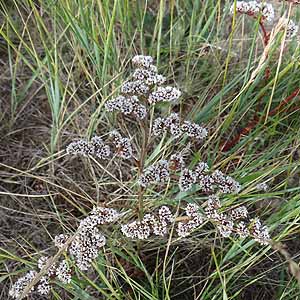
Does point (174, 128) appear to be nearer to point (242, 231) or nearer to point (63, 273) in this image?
point (242, 231)

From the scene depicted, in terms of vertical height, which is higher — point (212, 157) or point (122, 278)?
point (212, 157)

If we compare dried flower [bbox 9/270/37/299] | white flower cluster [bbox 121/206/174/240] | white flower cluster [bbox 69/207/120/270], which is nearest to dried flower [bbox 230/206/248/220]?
white flower cluster [bbox 121/206/174/240]

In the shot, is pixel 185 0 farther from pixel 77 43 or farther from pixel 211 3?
pixel 77 43

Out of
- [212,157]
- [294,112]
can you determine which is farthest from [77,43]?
[294,112]

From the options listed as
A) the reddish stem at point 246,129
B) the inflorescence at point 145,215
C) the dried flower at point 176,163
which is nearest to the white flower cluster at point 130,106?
the inflorescence at point 145,215

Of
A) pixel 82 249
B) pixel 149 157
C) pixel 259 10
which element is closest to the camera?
pixel 82 249

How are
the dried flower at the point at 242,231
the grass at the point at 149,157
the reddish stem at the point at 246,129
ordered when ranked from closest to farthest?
the dried flower at the point at 242,231 < the grass at the point at 149,157 < the reddish stem at the point at 246,129

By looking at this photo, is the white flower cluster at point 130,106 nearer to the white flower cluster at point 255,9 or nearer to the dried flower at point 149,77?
the dried flower at point 149,77

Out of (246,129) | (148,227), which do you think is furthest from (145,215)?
(246,129)
